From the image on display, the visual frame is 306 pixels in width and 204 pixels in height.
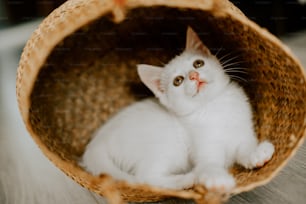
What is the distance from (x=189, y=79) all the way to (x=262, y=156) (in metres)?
0.27

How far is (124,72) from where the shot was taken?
146 cm

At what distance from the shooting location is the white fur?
1.08 meters

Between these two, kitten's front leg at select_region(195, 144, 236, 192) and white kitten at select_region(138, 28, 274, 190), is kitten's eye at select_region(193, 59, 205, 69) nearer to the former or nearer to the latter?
white kitten at select_region(138, 28, 274, 190)

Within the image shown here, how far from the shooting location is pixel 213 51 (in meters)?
1.31

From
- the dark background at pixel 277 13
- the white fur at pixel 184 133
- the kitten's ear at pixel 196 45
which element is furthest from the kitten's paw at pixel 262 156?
the dark background at pixel 277 13

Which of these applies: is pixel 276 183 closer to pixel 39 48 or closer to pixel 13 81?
pixel 39 48

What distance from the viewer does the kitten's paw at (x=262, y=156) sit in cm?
103

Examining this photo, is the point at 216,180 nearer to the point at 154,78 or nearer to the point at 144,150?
the point at 144,150

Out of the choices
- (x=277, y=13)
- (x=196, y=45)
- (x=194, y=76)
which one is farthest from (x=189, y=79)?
(x=277, y=13)

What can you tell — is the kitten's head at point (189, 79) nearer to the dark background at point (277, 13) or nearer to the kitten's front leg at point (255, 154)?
the kitten's front leg at point (255, 154)

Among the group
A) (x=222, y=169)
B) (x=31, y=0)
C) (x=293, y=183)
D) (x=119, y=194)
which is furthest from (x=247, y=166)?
(x=31, y=0)

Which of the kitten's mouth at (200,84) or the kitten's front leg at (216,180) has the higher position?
the kitten's mouth at (200,84)

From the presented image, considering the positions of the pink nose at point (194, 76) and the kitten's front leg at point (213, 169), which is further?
the pink nose at point (194, 76)

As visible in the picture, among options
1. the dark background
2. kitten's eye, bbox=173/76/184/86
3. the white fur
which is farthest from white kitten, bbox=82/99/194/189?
the dark background
